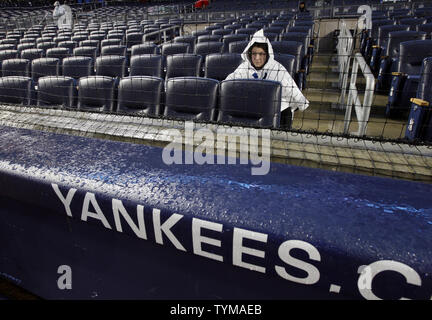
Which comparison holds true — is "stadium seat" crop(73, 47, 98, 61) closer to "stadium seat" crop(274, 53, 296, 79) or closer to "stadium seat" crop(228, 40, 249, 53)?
"stadium seat" crop(228, 40, 249, 53)

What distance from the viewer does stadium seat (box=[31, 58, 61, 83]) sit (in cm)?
369

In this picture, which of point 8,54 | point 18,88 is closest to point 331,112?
point 18,88

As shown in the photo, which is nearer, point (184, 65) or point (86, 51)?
point (184, 65)

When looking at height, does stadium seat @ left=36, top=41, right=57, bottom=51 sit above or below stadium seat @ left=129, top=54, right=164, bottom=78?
above

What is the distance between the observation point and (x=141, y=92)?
7.77 feet

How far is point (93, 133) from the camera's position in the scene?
3.41 feet

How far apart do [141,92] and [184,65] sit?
3.42 feet

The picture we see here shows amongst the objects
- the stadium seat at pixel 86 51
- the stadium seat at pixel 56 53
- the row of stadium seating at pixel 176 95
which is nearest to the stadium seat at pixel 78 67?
the row of stadium seating at pixel 176 95

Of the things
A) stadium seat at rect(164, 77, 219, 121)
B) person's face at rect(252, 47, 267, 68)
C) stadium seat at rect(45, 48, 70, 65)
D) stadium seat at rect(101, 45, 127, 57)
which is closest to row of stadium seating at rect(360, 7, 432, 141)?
person's face at rect(252, 47, 267, 68)

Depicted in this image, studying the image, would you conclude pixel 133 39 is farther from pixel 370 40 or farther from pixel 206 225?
pixel 206 225

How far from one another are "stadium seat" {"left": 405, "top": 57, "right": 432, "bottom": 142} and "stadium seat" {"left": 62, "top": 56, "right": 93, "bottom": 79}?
3.59m

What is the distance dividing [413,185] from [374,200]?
0.14m
